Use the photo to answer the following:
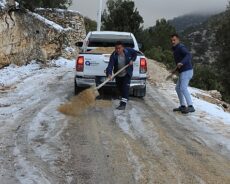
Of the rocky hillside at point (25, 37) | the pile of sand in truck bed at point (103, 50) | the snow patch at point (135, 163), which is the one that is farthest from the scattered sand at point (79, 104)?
the rocky hillside at point (25, 37)

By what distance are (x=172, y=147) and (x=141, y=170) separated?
141cm

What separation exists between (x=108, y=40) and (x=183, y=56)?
325cm

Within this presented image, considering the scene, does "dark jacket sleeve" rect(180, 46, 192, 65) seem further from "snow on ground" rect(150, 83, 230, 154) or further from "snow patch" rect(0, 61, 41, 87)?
"snow patch" rect(0, 61, 41, 87)

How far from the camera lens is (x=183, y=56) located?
11.4 m

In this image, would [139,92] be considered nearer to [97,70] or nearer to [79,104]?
[97,70]

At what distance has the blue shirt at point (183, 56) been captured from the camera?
1133 cm

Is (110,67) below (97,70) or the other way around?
the other way around

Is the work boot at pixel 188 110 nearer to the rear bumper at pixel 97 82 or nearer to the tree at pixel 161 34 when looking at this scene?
the rear bumper at pixel 97 82

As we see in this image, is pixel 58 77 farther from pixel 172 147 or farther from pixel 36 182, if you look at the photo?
pixel 36 182

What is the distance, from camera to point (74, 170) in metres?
6.70

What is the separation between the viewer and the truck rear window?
14.0 metres

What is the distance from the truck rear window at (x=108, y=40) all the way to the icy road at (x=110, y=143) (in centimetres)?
188

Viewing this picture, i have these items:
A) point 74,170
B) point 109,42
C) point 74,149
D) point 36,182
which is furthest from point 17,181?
point 109,42

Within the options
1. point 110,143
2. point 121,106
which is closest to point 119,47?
point 121,106
